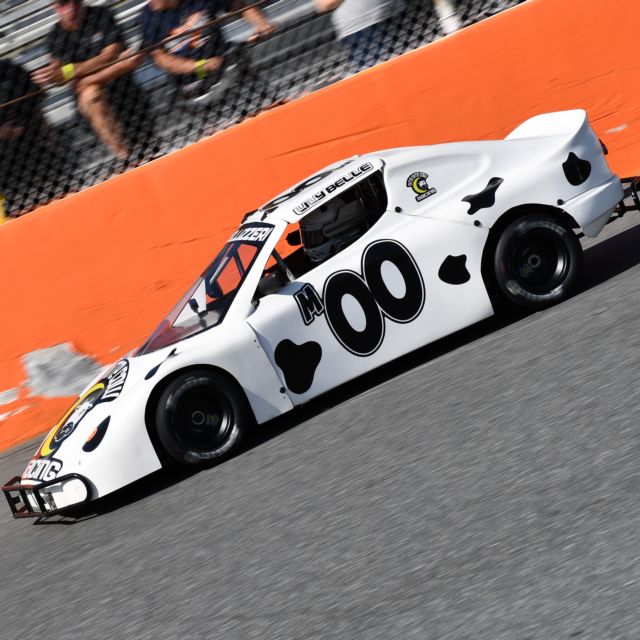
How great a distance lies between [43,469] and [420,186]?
112 inches

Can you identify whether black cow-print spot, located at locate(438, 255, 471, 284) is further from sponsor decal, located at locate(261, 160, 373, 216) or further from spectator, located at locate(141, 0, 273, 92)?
spectator, located at locate(141, 0, 273, 92)

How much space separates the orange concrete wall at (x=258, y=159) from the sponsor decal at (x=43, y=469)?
2330mm

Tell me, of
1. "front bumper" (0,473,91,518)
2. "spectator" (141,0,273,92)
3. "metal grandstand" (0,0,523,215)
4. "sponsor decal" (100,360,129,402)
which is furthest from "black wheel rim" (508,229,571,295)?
"spectator" (141,0,273,92)

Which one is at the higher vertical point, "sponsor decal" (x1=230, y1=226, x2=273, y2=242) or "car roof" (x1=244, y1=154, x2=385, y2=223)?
"car roof" (x1=244, y1=154, x2=385, y2=223)

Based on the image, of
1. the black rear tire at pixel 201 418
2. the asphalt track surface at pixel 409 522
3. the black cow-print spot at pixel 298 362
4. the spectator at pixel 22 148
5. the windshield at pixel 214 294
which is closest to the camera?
the asphalt track surface at pixel 409 522

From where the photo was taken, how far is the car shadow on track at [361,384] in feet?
19.9

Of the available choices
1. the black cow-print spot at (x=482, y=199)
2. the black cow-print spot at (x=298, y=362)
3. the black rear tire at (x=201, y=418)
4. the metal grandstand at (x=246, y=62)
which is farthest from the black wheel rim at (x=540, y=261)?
the metal grandstand at (x=246, y=62)

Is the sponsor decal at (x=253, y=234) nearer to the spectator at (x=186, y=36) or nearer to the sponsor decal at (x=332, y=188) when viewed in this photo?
the sponsor decal at (x=332, y=188)

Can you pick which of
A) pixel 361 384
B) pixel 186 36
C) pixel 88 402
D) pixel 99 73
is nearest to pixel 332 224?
pixel 361 384

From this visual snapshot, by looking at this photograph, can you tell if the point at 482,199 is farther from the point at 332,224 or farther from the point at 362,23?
the point at 362,23

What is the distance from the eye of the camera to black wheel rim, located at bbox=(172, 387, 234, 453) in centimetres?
589

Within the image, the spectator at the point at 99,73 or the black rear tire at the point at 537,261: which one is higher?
the spectator at the point at 99,73

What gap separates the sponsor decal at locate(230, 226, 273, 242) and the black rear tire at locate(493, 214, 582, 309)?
1.45 m

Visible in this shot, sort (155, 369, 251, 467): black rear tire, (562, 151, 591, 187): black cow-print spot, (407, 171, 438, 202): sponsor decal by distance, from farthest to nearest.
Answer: (562, 151, 591, 187): black cow-print spot → (407, 171, 438, 202): sponsor decal → (155, 369, 251, 467): black rear tire
